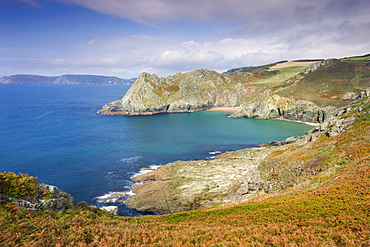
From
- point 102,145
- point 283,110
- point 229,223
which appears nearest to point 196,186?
point 229,223

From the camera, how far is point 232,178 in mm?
47625

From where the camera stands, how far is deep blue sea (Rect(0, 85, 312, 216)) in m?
55.6

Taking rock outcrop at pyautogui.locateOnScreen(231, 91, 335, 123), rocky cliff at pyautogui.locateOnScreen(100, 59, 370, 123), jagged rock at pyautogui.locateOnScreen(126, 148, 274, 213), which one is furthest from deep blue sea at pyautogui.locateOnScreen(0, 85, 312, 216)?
rocky cliff at pyautogui.locateOnScreen(100, 59, 370, 123)

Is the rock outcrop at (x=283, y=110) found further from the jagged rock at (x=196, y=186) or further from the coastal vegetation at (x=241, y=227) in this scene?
the coastal vegetation at (x=241, y=227)

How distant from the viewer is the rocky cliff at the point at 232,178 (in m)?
35.4

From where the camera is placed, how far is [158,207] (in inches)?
1649

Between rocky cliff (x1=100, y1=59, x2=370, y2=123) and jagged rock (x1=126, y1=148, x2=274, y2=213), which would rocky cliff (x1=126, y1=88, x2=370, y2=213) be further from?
rocky cliff (x1=100, y1=59, x2=370, y2=123)

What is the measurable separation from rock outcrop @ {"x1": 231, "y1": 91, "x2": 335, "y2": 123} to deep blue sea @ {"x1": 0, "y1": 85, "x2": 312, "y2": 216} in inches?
1071

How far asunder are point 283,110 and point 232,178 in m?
125

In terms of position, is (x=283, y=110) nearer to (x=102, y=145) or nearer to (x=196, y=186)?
(x=196, y=186)

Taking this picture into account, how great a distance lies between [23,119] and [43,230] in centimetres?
15006

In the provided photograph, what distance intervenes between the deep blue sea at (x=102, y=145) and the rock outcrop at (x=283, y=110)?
27.2 meters

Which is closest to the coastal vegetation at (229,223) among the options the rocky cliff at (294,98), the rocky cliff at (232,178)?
the rocky cliff at (232,178)

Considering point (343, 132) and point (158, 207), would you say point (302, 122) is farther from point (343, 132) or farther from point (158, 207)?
point (158, 207)
